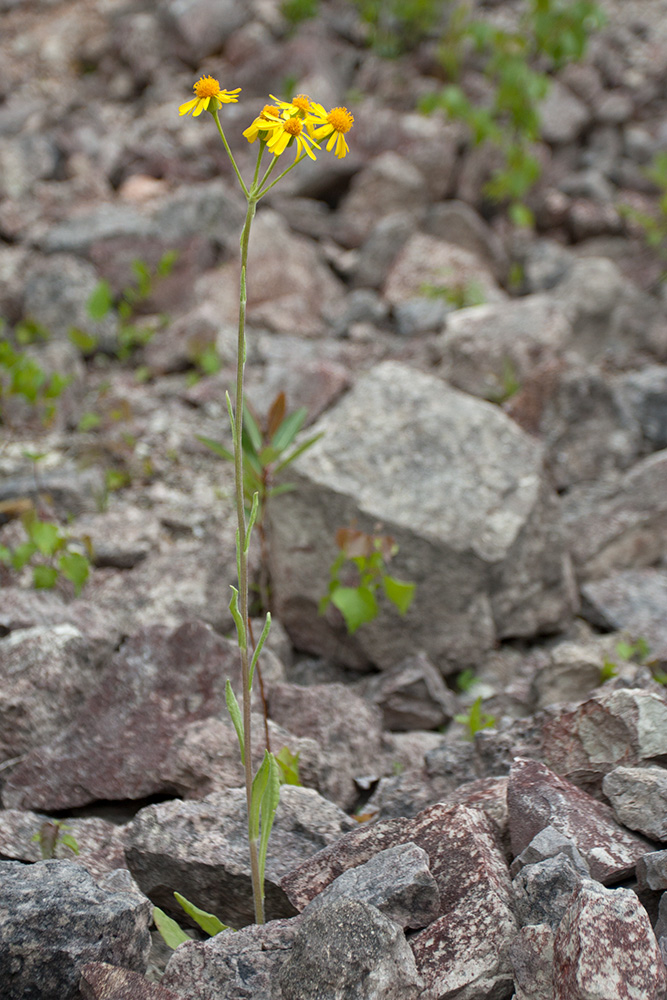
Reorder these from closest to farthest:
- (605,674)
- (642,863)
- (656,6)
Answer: (642,863) < (605,674) < (656,6)

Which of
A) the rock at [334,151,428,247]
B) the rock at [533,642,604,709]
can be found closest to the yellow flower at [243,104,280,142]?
the rock at [533,642,604,709]

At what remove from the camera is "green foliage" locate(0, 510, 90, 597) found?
9.71 ft

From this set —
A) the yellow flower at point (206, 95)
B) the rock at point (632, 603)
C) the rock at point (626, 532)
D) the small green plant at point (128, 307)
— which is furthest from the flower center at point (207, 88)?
the small green plant at point (128, 307)

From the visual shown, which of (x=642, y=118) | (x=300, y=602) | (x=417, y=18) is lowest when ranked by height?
(x=300, y=602)

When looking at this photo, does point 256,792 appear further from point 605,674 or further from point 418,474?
point 418,474

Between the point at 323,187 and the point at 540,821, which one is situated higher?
the point at 323,187

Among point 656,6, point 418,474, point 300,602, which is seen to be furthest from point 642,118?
point 300,602

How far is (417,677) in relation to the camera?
2.70 meters

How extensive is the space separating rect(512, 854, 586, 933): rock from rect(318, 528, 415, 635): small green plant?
50.4 inches

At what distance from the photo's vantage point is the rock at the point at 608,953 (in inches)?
48.4

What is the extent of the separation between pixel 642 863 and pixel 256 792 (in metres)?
0.77

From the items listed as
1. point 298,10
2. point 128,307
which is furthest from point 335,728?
point 298,10

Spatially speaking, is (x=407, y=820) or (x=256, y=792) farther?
(x=407, y=820)

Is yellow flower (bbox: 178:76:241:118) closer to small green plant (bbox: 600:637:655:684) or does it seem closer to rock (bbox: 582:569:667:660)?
small green plant (bbox: 600:637:655:684)
